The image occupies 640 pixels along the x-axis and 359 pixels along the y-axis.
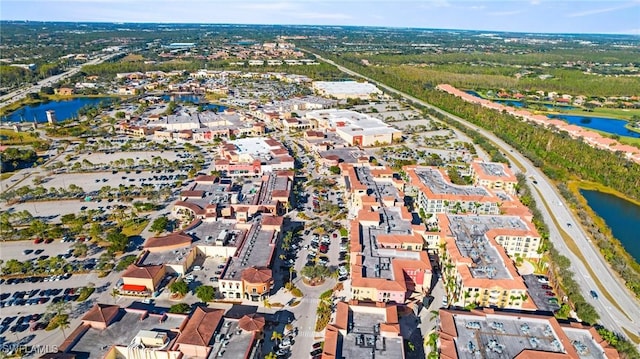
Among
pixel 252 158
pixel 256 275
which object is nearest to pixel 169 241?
pixel 256 275

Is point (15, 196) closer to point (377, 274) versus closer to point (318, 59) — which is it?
point (377, 274)

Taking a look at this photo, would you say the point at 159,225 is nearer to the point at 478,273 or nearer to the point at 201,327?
the point at 201,327

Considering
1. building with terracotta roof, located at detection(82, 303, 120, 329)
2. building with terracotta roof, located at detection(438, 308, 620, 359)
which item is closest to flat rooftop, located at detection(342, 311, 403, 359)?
building with terracotta roof, located at detection(438, 308, 620, 359)

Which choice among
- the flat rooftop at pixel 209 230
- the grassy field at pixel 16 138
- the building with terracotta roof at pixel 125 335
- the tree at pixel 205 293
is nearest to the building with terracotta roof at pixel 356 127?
the flat rooftop at pixel 209 230

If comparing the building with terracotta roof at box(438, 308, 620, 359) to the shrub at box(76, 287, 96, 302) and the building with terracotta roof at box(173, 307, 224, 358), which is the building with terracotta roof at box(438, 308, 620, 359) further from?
the shrub at box(76, 287, 96, 302)

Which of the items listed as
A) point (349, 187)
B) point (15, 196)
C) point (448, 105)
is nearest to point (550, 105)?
point (448, 105)
